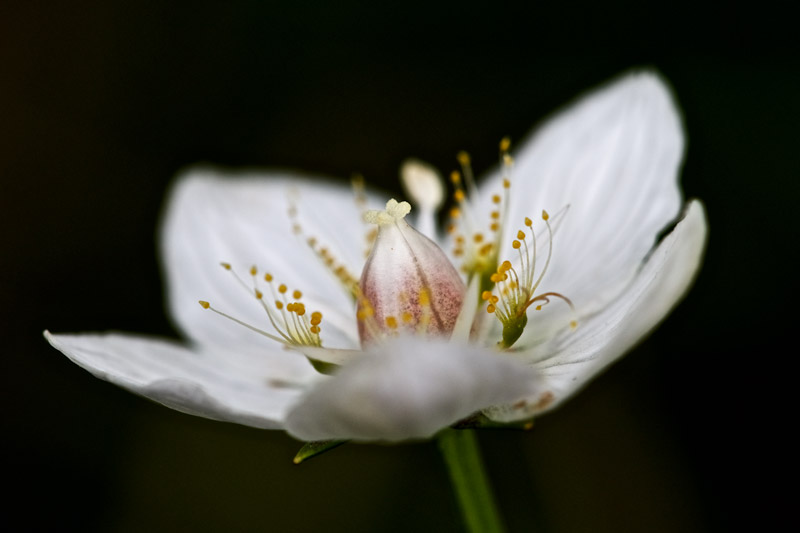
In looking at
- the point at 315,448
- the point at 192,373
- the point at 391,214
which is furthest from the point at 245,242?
the point at 315,448

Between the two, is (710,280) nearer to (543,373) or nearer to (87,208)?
(543,373)

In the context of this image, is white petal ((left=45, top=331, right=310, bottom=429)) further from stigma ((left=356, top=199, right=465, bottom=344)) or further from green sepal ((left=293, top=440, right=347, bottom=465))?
stigma ((left=356, top=199, right=465, bottom=344))

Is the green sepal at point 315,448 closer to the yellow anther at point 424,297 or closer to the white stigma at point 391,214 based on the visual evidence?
the yellow anther at point 424,297

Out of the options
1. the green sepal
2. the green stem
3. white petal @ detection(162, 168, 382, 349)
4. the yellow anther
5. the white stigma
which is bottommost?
the green stem

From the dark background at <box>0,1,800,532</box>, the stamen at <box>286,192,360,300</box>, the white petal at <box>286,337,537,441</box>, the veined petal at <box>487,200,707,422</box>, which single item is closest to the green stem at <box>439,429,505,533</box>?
the veined petal at <box>487,200,707,422</box>

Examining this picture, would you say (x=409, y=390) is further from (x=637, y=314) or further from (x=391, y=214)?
(x=391, y=214)

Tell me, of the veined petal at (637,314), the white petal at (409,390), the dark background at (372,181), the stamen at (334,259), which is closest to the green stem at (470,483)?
the veined petal at (637,314)

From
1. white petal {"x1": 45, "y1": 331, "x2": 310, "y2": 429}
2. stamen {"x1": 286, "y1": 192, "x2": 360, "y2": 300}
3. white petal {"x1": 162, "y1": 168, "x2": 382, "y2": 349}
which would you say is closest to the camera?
white petal {"x1": 45, "y1": 331, "x2": 310, "y2": 429}
